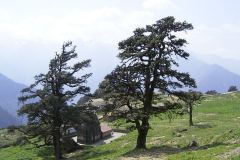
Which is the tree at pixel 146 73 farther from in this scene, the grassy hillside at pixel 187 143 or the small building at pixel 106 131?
the small building at pixel 106 131

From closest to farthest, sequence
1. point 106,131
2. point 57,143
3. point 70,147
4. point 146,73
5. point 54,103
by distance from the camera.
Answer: point 146,73 < point 54,103 < point 57,143 < point 70,147 < point 106,131

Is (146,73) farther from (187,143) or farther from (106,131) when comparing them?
(106,131)

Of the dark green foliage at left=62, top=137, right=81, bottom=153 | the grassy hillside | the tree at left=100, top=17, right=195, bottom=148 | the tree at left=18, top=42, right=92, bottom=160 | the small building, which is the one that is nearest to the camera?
the grassy hillside

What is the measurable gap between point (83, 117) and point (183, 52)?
672 inches

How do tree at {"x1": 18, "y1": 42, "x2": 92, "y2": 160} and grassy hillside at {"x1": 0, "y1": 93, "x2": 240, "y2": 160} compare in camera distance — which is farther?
tree at {"x1": 18, "y1": 42, "x2": 92, "y2": 160}

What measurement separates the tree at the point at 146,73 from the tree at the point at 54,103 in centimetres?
1011

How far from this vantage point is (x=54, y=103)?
53.6 metres

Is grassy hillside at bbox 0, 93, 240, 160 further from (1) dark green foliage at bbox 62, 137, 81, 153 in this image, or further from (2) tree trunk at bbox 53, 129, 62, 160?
(2) tree trunk at bbox 53, 129, 62, 160

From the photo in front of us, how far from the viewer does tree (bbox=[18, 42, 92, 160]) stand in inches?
2140

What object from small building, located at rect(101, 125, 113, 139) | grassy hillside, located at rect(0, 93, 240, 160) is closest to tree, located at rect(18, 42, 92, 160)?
grassy hillside, located at rect(0, 93, 240, 160)

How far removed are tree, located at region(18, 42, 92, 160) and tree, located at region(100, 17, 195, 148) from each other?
10.1 meters

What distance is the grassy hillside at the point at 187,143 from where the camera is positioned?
35.5 metres

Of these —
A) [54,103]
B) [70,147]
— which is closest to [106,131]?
[70,147]

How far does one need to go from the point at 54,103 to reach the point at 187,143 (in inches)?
661
